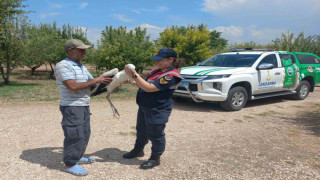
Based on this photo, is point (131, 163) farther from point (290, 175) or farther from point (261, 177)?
point (290, 175)

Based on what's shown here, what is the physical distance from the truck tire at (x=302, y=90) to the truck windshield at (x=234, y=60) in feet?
8.02

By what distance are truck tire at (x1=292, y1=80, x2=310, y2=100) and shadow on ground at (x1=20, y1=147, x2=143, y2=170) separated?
723cm

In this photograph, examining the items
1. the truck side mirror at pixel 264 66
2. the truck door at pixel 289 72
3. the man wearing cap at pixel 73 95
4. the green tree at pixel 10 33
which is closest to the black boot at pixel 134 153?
the man wearing cap at pixel 73 95

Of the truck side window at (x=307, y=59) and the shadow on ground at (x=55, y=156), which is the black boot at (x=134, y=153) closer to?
the shadow on ground at (x=55, y=156)

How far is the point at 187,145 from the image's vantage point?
4430mm

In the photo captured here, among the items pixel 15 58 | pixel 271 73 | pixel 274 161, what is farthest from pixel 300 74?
pixel 15 58

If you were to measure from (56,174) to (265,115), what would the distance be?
5.29m

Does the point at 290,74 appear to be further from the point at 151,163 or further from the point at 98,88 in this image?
the point at 98,88

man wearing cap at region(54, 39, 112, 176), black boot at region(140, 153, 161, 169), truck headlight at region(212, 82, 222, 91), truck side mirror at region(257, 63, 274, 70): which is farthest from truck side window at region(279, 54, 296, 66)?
man wearing cap at region(54, 39, 112, 176)

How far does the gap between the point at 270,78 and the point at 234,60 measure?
3.74 feet

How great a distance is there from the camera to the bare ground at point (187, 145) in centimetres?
344

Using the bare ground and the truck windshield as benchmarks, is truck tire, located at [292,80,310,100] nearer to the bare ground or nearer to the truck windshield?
the bare ground

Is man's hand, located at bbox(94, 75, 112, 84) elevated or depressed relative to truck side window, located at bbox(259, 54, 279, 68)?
depressed

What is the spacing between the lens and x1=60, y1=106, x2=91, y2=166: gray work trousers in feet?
10.1
